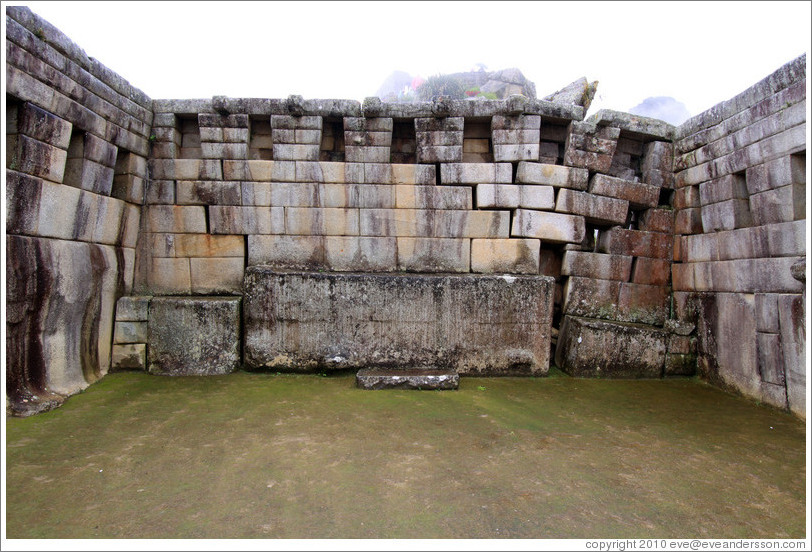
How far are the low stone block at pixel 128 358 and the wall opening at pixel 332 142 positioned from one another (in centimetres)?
388

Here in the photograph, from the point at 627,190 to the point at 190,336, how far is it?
22.6ft

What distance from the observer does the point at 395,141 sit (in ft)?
22.9

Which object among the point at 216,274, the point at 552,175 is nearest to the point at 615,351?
the point at 552,175

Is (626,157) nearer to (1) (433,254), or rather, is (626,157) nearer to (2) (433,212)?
(2) (433,212)

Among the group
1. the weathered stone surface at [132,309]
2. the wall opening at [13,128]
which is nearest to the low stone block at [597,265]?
the weathered stone surface at [132,309]

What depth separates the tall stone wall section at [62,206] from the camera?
4484 millimetres

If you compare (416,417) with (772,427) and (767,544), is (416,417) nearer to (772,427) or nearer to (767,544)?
(767,544)

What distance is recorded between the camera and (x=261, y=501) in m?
3.01

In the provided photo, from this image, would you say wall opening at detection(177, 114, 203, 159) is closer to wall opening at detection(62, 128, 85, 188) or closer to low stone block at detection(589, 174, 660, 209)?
wall opening at detection(62, 128, 85, 188)

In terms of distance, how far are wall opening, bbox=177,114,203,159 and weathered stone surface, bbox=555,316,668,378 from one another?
642 cm

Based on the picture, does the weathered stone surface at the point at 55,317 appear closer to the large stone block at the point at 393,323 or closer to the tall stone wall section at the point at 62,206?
the tall stone wall section at the point at 62,206

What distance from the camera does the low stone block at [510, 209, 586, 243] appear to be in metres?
6.50

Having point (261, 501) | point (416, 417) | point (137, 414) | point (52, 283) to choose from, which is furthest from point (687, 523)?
point (52, 283)

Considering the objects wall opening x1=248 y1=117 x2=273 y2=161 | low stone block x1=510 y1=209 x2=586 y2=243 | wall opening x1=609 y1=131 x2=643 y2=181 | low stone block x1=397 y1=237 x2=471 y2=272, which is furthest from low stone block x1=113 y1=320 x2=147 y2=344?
wall opening x1=609 y1=131 x2=643 y2=181
